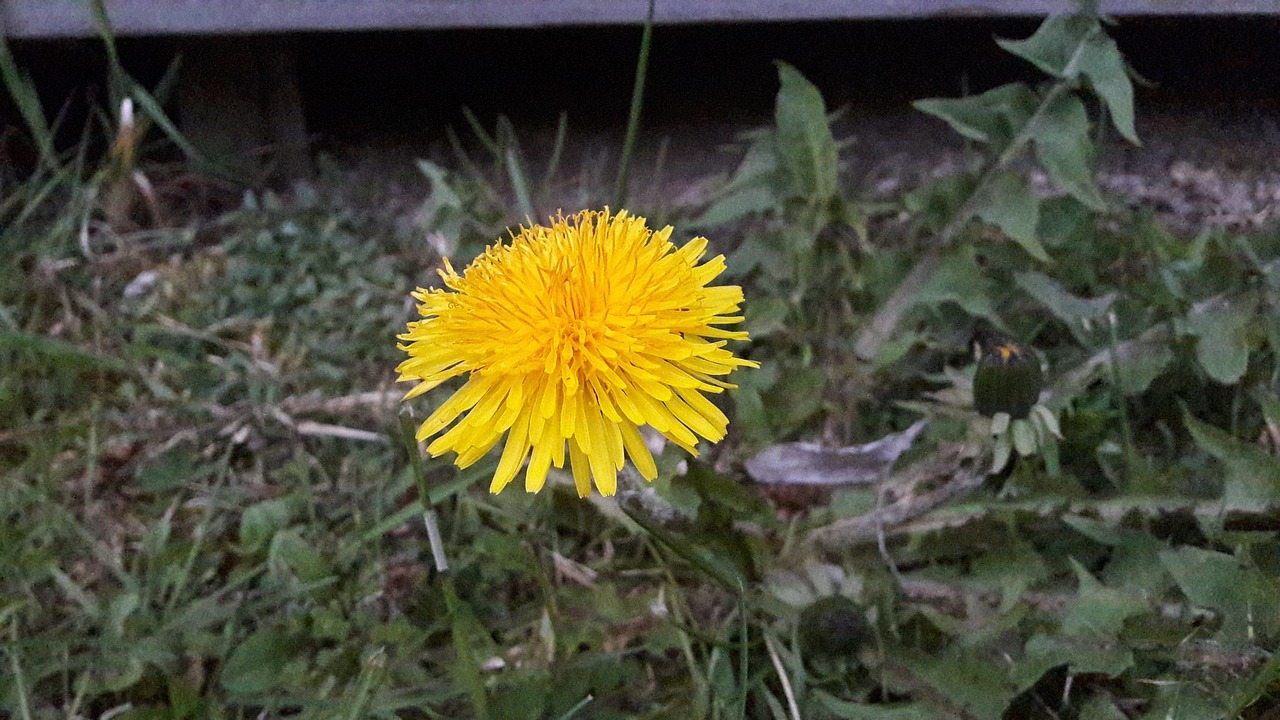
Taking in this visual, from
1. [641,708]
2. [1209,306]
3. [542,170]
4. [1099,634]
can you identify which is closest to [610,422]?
[641,708]

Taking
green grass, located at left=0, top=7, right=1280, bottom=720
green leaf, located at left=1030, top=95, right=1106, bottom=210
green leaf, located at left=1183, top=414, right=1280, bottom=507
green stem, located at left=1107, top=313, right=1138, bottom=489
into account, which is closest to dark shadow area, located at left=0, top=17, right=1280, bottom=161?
green grass, located at left=0, top=7, right=1280, bottom=720

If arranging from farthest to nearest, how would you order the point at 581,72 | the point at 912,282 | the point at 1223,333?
the point at 581,72
the point at 912,282
the point at 1223,333

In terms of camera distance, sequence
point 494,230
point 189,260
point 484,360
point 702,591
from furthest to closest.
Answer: point 189,260, point 494,230, point 702,591, point 484,360

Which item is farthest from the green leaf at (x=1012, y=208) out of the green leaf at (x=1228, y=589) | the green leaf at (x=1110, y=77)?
the green leaf at (x=1228, y=589)

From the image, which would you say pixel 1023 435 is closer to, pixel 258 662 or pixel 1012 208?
pixel 1012 208

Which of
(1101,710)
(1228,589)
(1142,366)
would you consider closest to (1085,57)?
(1142,366)

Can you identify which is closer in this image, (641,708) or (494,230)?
(641,708)

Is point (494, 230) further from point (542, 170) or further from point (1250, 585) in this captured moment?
point (1250, 585)

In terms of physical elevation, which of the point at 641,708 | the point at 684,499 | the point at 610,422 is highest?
the point at 610,422
